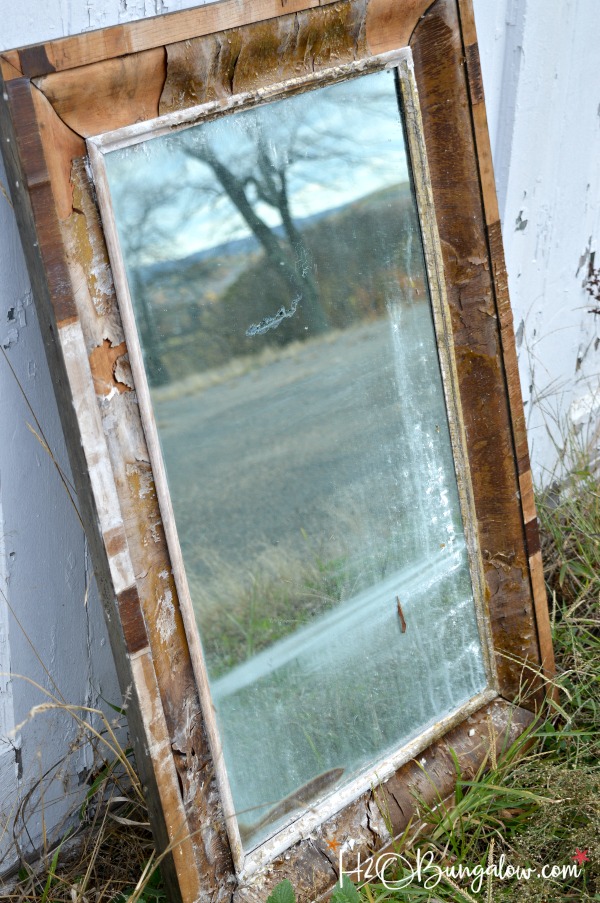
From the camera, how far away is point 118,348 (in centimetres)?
118

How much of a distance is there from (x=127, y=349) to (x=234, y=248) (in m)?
0.26

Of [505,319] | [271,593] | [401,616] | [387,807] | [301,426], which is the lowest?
[387,807]

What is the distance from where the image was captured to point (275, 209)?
1.34m

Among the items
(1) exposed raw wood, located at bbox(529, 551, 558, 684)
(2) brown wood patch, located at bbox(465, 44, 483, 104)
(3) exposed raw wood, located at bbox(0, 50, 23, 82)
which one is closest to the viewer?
(3) exposed raw wood, located at bbox(0, 50, 23, 82)

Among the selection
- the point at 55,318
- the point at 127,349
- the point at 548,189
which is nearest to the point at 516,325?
the point at 548,189

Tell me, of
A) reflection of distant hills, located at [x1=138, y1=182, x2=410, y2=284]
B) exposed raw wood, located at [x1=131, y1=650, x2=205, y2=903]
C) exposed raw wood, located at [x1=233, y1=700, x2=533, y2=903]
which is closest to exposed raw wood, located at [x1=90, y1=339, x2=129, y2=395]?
reflection of distant hills, located at [x1=138, y1=182, x2=410, y2=284]

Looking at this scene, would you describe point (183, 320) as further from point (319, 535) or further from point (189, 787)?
point (189, 787)

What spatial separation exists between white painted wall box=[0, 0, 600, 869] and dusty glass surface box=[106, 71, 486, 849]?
11.5 inches

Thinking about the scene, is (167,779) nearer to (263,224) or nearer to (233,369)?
(233,369)

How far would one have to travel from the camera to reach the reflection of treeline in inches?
49.1

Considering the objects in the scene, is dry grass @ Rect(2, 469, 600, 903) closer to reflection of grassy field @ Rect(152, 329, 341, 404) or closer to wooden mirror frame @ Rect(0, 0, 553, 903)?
wooden mirror frame @ Rect(0, 0, 553, 903)

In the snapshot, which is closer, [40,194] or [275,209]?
[40,194]

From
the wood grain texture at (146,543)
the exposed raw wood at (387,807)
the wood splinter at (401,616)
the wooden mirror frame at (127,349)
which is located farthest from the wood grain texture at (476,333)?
the wood grain texture at (146,543)

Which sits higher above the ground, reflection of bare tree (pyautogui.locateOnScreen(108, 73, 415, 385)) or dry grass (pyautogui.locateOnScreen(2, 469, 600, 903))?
reflection of bare tree (pyautogui.locateOnScreen(108, 73, 415, 385))
